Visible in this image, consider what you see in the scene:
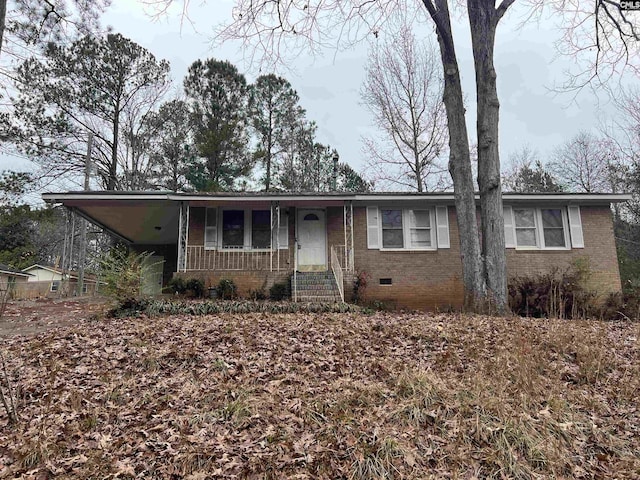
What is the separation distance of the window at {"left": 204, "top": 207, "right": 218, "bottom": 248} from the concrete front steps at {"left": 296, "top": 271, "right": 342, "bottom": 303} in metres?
2.89

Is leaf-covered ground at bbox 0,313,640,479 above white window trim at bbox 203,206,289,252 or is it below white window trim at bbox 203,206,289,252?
below

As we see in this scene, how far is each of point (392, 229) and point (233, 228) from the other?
5.04 m

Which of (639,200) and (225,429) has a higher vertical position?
(639,200)

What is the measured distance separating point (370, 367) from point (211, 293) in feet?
24.6

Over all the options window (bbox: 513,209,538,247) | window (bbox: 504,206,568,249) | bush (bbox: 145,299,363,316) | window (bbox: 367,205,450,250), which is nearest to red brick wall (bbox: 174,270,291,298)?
bush (bbox: 145,299,363,316)

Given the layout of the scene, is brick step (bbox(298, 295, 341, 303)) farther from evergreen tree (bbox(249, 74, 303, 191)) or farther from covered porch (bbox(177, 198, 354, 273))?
evergreen tree (bbox(249, 74, 303, 191))

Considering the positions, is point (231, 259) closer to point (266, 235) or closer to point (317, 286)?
point (266, 235)

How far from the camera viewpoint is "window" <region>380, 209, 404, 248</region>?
12852mm

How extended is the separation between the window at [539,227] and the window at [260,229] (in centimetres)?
752

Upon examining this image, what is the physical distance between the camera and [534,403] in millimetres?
3814

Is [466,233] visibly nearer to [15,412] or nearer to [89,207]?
[15,412]

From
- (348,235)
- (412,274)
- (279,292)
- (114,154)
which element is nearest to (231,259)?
(279,292)

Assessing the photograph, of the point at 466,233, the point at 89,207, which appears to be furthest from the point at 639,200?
the point at 89,207

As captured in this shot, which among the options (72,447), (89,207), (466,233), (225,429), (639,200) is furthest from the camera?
(639,200)
